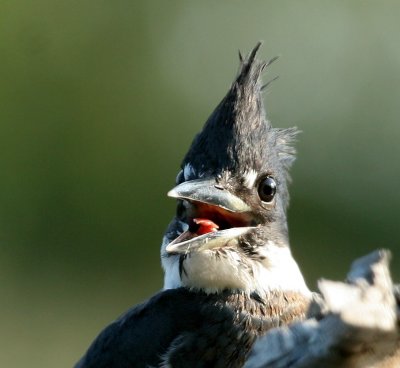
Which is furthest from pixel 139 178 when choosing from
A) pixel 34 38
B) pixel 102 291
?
pixel 102 291

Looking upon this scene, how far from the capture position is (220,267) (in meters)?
4.75

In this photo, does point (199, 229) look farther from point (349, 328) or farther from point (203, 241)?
point (349, 328)

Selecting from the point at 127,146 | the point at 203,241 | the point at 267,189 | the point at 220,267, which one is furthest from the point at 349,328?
the point at 127,146

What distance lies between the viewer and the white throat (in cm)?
474

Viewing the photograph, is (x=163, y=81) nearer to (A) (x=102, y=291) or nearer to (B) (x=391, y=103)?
(B) (x=391, y=103)

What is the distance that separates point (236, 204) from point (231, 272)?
26 centimetres

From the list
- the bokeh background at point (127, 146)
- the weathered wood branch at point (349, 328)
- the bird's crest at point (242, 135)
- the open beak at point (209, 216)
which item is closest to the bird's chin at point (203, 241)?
the open beak at point (209, 216)

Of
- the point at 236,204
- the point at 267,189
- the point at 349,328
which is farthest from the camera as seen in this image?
the point at 267,189

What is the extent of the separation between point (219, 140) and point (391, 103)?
12580mm

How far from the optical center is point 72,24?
15.9 metres

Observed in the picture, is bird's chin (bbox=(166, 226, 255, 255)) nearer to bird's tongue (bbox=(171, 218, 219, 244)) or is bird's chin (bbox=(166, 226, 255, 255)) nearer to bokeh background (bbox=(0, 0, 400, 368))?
bird's tongue (bbox=(171, 218, 219, 244))

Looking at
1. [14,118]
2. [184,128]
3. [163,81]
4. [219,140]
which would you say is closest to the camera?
[219,140]

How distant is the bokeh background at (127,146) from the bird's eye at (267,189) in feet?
14.6

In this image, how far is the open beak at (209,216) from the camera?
4605 mm
